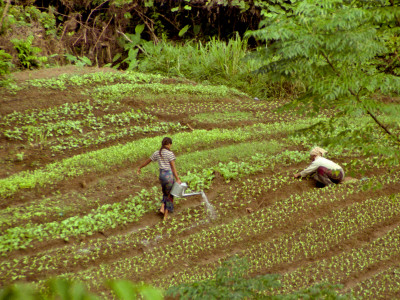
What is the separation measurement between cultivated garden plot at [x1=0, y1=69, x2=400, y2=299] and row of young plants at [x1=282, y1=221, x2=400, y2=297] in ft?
0.09

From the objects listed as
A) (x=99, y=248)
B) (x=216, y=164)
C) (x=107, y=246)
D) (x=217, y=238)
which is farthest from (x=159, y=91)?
(x=99, y=248)

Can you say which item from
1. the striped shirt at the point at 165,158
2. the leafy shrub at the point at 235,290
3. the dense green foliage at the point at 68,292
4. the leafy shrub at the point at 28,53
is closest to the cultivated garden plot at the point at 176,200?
the striped shirt at the point at 165,158

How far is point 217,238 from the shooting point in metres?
8.97

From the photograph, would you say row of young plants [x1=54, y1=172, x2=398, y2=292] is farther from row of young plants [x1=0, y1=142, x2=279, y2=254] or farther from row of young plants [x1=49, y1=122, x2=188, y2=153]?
row of young plants [x1=49, y1=122, x2=188, y2=153]

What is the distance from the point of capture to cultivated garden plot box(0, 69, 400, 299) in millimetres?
8109

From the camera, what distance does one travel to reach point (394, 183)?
440 inches

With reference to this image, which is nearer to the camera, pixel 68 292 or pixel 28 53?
pixel 68 292

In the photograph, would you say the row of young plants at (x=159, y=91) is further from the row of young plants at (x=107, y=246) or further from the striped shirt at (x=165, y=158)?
the row of young plants at (x=107, y=246)

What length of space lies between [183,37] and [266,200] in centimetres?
1325

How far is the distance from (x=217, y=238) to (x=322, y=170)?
338 cm

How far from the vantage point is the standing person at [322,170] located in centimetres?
1058

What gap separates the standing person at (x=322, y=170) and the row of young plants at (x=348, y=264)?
79.2 inches

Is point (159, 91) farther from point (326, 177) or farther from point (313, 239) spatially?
point (313, 239)

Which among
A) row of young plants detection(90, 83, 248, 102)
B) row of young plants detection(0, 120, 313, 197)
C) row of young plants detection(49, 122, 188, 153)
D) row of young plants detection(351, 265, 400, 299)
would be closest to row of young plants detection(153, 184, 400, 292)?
row of young plants detection(351, 265, 400, 299)
